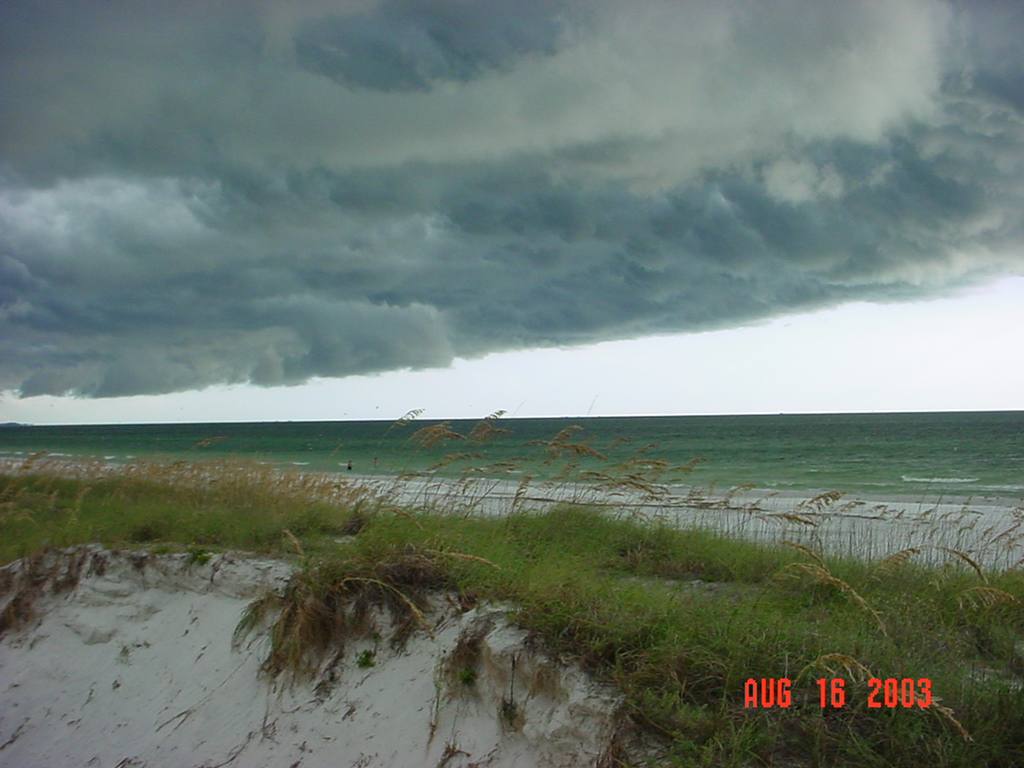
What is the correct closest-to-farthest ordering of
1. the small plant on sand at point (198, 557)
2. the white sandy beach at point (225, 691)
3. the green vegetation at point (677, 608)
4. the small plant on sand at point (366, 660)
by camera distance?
the green vegetation at point (677, 608)
the white sandy beach at point (225, 691)
the small plant on sand at point (366, 660)
the small plant on sand at point (198, 557)

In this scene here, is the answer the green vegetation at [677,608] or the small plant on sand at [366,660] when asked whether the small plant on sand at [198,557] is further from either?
the small plant on sand at [366,660]

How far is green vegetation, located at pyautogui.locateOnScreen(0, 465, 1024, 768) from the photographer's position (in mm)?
3986

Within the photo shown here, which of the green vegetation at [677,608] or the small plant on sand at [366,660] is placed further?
the small plant on sand at [366,660]

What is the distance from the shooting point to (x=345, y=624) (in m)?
5.96

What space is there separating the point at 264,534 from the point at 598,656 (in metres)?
4.89

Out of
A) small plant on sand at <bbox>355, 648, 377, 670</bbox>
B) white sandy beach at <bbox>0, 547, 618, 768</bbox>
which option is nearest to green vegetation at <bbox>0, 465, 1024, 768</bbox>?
small plant on sand at <bbox>355, 648, 377, 670</bbox>
